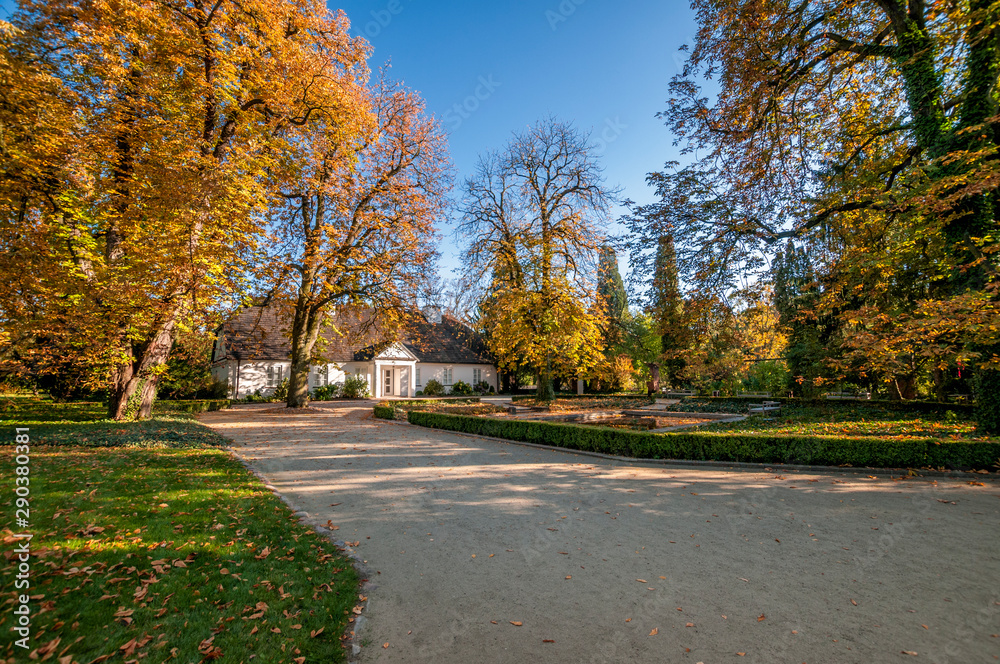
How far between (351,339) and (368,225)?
247 inches

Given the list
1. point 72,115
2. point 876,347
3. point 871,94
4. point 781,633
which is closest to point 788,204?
point 876,347

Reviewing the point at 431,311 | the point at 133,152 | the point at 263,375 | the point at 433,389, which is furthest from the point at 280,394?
the point at 133,152

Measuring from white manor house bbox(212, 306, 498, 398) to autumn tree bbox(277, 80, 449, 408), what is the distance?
2454 millimetres

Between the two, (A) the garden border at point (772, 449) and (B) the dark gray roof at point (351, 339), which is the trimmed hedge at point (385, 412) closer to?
(B) the dark gray roof at point (351, 339)

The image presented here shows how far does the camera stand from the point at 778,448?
9406mm

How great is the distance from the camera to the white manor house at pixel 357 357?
28.8 meters

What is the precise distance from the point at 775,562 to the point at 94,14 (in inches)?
664

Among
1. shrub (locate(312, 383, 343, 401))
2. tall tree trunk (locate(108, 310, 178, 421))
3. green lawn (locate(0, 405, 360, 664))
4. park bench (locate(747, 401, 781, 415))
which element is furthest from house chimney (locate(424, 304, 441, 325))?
park bench (locate(747, 401, 781, 415))

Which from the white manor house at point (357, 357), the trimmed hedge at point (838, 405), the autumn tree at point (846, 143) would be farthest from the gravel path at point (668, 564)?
the white manor house at point (357, 357)

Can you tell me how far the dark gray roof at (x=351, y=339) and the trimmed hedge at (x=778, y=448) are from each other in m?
12.8

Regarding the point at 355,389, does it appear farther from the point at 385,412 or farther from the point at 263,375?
the point at 385,412

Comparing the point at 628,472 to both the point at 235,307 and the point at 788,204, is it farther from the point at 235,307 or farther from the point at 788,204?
the point at 235,307

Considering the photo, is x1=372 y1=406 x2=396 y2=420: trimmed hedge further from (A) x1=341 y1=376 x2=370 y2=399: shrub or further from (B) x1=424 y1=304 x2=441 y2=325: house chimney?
(A) x1=341 y1=376 x2=370 y2=399: shrub

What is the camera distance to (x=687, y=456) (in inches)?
392
